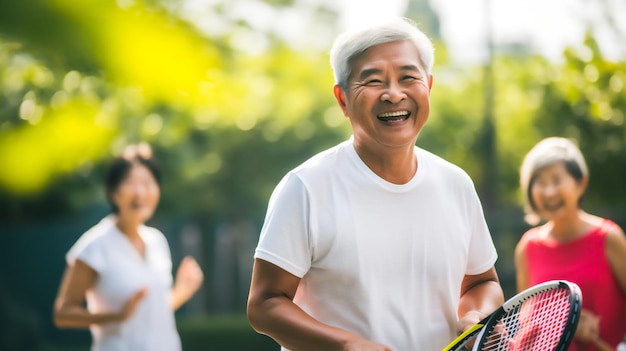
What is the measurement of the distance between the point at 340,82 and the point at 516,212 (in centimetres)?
1384

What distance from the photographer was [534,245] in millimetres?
4613

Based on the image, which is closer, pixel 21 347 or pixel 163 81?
pixel 163 81

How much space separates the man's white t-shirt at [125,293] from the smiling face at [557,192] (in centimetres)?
197

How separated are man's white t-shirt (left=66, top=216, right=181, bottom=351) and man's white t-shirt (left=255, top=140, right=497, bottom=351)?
8.04 ft

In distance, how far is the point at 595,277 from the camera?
427 centimetres

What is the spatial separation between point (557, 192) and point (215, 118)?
10.9 feet

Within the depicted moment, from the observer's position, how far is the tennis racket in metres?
2.47

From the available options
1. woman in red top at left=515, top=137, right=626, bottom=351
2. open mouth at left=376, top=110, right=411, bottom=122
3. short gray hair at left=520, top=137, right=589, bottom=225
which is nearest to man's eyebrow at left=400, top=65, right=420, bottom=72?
open mouth at left=376, top=110, right=411, bottom=122

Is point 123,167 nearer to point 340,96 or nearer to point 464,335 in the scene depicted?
point 340,96

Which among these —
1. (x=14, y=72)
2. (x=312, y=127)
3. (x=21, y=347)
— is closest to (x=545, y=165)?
(x=14, y=72)

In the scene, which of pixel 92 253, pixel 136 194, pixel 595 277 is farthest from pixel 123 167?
pixel 595 277

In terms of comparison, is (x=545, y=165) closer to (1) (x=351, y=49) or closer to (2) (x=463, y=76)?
(1) (x=351, y=49)

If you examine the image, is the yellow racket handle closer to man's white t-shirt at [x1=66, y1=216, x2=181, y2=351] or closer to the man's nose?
the man's nose

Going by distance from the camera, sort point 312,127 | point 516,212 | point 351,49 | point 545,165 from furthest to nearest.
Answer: point 312,127 → point 516,212 → point 545,165 → point 351,49
